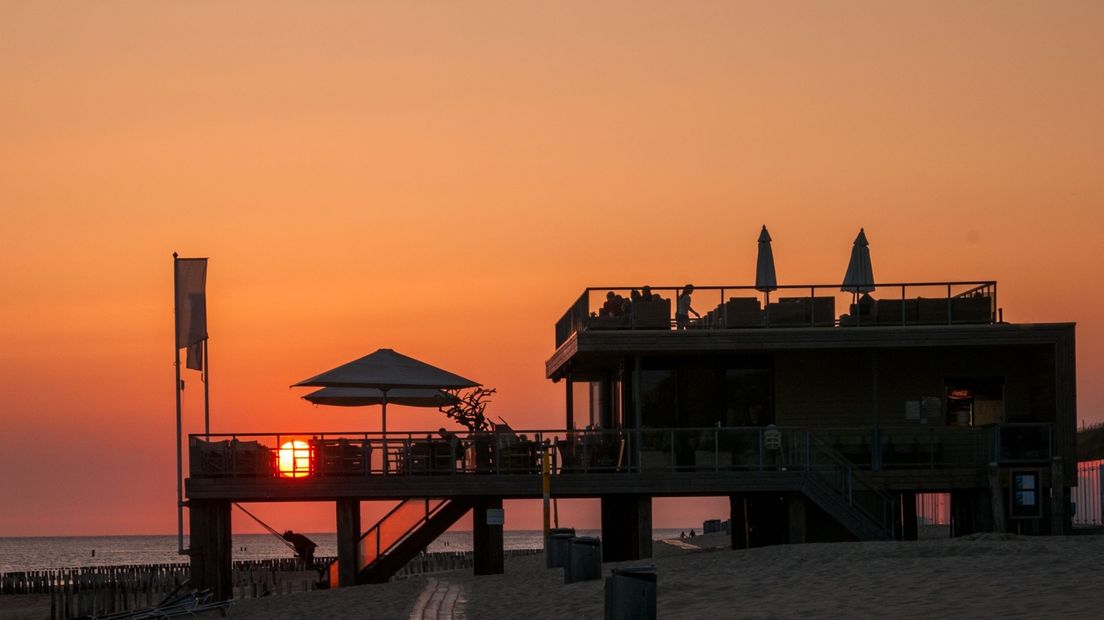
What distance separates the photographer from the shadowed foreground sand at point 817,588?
671 inches

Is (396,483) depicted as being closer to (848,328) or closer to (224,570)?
(224,570)

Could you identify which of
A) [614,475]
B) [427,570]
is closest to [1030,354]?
[614,475]

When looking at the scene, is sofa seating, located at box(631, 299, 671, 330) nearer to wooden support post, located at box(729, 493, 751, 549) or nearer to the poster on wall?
wooden support post, located at box(729, 493, 751, 549)

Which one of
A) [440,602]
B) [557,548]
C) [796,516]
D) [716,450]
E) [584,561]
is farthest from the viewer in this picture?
[716,450]

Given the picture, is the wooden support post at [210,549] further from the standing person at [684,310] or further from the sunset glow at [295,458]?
the standing person at [684,310]

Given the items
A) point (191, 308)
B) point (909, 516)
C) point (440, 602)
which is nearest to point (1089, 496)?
point (909, 516)

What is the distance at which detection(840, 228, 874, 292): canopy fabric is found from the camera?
32281mm

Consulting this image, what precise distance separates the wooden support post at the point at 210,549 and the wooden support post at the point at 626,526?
723 centimetres

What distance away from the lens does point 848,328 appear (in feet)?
104

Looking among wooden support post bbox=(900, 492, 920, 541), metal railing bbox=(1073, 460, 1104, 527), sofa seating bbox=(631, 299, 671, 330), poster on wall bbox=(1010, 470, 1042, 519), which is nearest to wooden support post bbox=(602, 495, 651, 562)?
sofa seating bbox=(631, 299, 671, 330)

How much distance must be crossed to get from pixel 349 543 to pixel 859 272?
11261mm

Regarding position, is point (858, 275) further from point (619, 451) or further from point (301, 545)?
point (301, 545)

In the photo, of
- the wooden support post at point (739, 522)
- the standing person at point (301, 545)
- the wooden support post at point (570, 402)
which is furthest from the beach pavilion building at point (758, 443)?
the standing person at point (301, 545)

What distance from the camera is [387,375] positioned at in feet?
107
